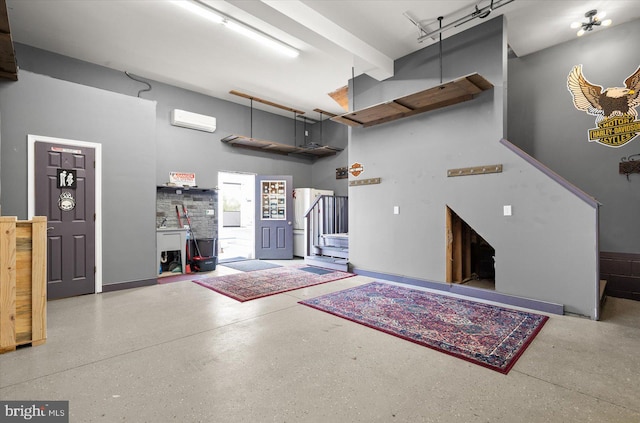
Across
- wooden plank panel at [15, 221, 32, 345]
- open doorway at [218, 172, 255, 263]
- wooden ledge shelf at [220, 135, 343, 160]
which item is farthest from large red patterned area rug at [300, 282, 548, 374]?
open doorway at [218, 172, 255, 263]

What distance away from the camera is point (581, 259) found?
3.61 meters

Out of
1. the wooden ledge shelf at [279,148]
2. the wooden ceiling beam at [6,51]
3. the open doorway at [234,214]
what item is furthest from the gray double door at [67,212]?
the open doorway at [234,214]

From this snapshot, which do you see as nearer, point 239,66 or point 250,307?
point 250,307

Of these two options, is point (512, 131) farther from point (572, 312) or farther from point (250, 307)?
point (250, 307)

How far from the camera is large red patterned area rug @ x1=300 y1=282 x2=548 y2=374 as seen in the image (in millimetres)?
2676

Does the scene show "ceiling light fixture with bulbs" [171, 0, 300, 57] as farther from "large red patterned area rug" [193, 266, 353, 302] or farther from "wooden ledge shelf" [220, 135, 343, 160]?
"large red patterned area rug" [193, 266, 353, 302]

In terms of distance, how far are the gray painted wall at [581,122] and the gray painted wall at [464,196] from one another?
4.45 ft

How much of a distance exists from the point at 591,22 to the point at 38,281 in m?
7.41

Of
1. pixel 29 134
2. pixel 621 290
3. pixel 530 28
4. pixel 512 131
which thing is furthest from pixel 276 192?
pixel 621 290

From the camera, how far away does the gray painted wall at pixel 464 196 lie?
3.74m

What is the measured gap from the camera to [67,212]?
4.54 m

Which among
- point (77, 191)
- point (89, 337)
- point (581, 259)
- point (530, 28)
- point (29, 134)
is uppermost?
point (530, 28)

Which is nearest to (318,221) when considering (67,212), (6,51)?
(67,212)

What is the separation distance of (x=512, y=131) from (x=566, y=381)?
14.5 feet
